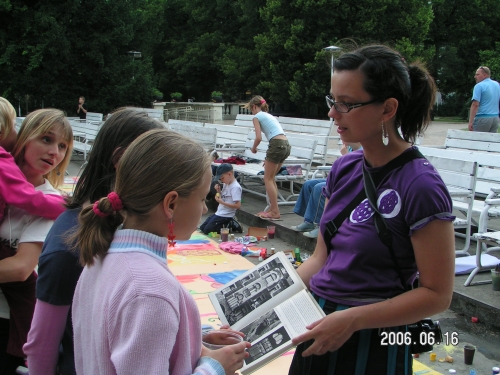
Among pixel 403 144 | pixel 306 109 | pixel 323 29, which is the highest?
pixel 323 29

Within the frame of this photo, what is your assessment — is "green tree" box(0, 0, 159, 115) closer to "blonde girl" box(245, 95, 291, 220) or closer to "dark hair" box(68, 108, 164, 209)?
"blonde girl" box(245, 95, 291, 220)

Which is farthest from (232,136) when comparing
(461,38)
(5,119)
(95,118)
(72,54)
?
(461,38)

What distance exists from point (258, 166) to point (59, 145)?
6722 millimetres


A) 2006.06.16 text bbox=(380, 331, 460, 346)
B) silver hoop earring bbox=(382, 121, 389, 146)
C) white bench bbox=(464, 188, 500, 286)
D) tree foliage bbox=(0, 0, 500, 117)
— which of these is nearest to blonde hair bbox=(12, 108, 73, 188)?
silver hoop earring bbox=(382, 121, 389, 146)

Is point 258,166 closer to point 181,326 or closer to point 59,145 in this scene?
point 59,145

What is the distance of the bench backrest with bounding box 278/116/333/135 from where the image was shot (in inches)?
424

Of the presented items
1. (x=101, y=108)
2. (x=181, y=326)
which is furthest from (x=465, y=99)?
(x=181, y=326)

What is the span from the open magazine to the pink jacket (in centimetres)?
82

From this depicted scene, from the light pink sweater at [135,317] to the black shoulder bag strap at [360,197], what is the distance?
59 centimetres

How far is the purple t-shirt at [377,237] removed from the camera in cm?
157

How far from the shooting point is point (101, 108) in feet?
72.6

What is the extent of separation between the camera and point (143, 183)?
141cm

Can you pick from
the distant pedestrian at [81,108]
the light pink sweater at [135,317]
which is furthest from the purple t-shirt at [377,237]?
the distant pedestrian at [81,108]

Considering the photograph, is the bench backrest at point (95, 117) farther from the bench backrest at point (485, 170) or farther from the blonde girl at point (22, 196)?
the blonde girl at point (22, 196)
